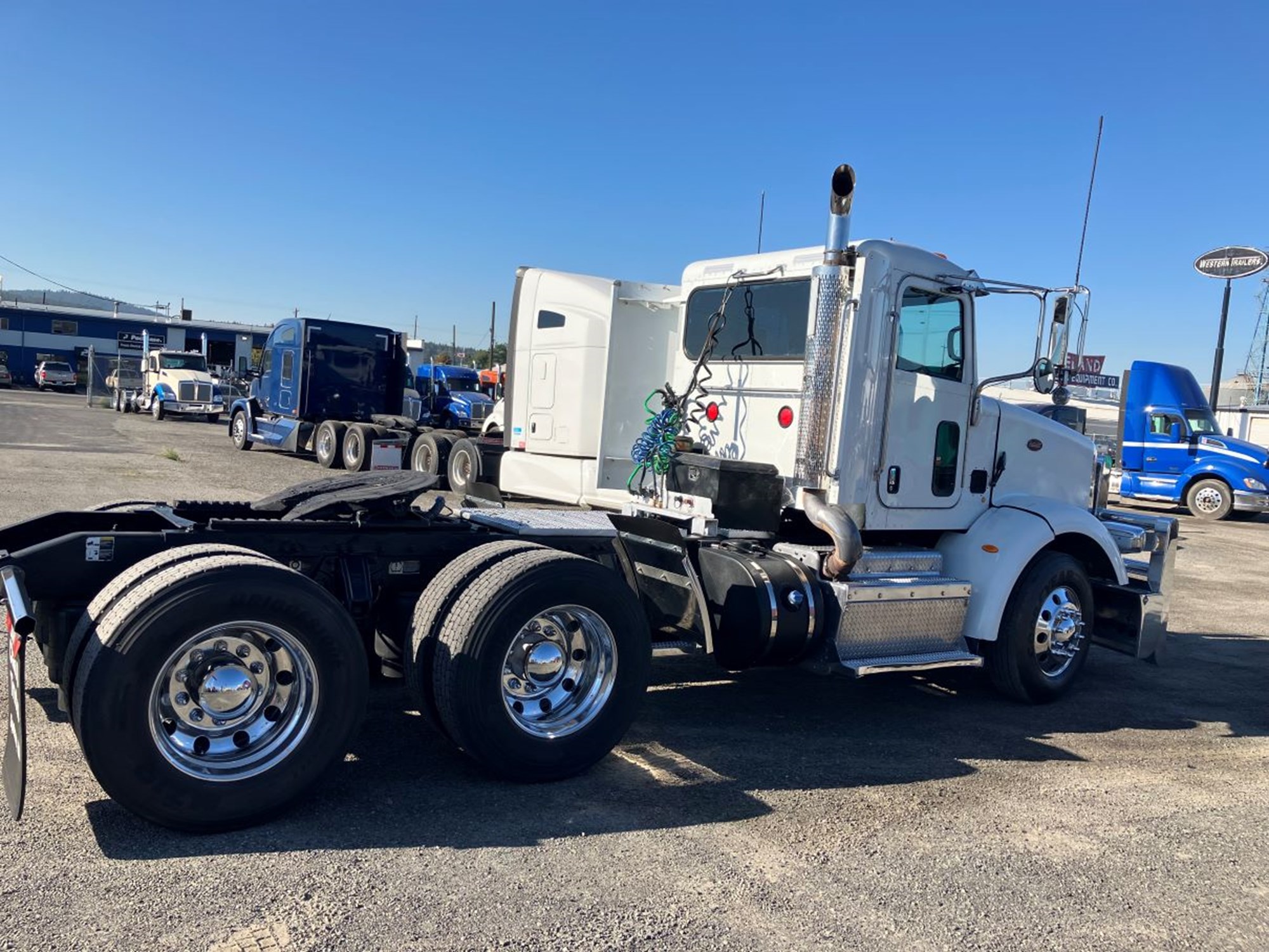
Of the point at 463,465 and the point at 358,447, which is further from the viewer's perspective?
the point at 358,447

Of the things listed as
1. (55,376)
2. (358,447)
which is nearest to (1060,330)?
(358,447)

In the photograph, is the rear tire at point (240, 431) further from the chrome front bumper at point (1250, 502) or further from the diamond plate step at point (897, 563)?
the chrome front bumper at point (1250, 502)

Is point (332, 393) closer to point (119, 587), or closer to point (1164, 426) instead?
point (1164, 426)

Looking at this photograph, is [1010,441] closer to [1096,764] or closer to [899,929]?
[1096,764]

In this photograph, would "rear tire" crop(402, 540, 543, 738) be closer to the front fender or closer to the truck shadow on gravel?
the truck shadow on gravel

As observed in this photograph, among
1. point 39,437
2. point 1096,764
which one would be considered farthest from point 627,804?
point 39,437

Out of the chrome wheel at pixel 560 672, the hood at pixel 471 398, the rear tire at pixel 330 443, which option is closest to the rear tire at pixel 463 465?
the rear tire at pixel 330 443

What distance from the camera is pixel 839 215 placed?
585 cm

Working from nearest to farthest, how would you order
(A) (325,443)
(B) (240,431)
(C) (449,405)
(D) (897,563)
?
(D) (897,563)
(A) (325,443)
(B) (240,431)
(C) (449,405)

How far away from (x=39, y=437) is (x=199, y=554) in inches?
881

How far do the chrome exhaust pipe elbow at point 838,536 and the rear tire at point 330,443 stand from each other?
16025mm

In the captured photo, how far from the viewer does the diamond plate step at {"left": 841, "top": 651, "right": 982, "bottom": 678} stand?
5.59m

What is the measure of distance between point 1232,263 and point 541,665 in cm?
3063

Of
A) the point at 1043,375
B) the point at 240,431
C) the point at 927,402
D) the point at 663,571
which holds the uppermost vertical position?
the point at 1043,375
